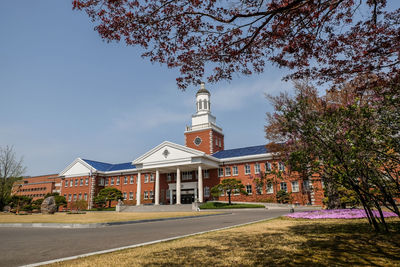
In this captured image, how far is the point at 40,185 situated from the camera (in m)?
67.6

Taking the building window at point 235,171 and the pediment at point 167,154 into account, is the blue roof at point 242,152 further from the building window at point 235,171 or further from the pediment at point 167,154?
the pediment at point 167,154

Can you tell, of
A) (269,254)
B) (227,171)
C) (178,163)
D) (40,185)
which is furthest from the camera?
(40,185)

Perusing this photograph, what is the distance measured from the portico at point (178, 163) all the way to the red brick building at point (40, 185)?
35.2m

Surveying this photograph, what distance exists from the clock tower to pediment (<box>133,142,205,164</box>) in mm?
7650

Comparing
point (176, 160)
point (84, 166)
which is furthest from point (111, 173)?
point (176, 160)

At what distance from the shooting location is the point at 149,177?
4875 cm

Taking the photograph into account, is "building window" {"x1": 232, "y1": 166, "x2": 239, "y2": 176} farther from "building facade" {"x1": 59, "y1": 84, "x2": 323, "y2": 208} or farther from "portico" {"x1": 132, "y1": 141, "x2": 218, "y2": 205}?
"portico" {"x1": 132, "y1": 141, "x2": 218, "y2": 205}

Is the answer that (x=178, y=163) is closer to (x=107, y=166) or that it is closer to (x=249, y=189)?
(x=249, y=189)

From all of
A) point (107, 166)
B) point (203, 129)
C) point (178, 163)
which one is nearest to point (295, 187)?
point (178, 163)

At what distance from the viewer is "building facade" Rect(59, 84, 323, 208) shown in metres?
37.6

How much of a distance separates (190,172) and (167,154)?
5756 mm

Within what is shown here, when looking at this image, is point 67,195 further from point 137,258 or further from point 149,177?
point 137,258

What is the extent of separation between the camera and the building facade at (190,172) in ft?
123

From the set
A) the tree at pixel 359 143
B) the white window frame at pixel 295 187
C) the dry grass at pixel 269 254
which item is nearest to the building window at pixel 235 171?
the white window frame at pixel 295 187
